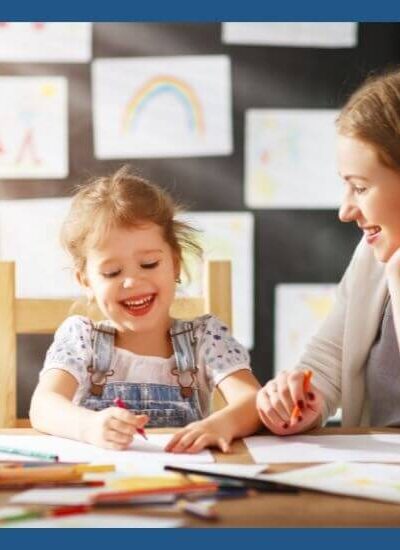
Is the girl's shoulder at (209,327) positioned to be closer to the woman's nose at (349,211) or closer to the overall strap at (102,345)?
the overall strap at (102,345)

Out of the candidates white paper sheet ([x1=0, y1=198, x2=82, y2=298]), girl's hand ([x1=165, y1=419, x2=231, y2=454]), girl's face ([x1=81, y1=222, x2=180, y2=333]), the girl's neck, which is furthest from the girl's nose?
white paper sheet ([x1=0, y1=198, x2=82, y2=298])

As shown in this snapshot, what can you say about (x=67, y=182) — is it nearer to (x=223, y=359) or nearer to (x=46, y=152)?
(x=46, y=152)

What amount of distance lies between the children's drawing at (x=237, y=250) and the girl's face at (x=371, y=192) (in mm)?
1378

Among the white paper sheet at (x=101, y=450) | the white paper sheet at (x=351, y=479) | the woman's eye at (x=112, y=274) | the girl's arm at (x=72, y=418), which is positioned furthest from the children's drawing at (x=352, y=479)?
the woman's eye at (x=112, y=274)

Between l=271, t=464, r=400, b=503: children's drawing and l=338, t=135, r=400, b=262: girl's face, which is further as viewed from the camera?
l=338, t=135, r=400, b=262: girl's face

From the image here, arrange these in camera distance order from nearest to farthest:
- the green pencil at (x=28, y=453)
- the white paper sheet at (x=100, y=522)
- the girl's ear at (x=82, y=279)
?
1. the white paper sheet at (x=100, y=522)
2. the green pencil at (x=28, y=453)
3. the girl's ear at (x=82, y=279)

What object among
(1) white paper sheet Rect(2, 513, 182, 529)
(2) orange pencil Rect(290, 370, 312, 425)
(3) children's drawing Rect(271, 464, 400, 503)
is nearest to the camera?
(1) white paper sheet Rect(2, 513, 182, 529)

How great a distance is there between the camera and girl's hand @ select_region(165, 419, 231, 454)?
111cm

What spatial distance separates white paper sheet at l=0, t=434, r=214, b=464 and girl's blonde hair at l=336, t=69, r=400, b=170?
0.54 metres

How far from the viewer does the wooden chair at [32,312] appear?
156 centimetres

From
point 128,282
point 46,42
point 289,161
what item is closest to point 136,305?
point 128,282

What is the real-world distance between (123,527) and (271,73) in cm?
226

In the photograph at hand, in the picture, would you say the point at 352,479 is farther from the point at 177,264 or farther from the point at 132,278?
the point at 177,264

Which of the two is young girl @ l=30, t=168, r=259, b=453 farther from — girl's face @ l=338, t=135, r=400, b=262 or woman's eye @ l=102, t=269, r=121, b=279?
girl's face @ l=338, t=135, r=400, b=262
